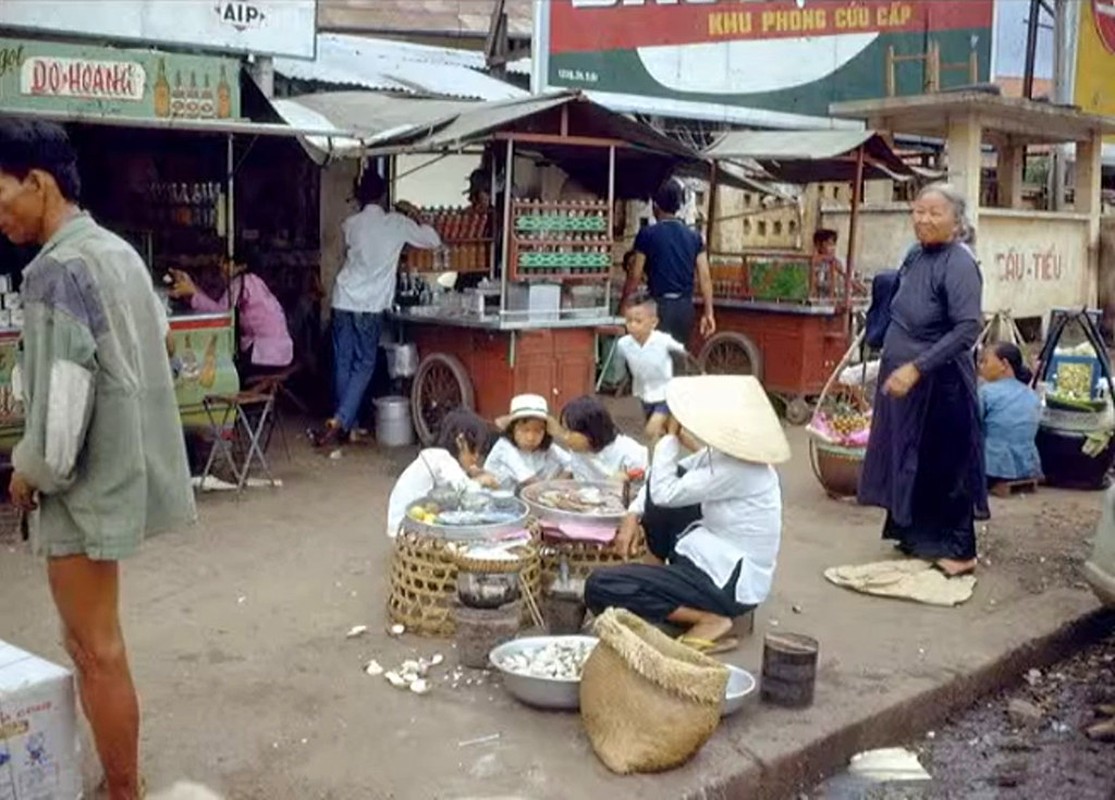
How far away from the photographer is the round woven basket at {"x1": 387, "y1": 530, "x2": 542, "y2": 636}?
523cm

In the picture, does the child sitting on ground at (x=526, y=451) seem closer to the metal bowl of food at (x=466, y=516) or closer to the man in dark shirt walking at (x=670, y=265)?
the metal bowl of food at (x=466, y=516)

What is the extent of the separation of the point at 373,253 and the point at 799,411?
411cm

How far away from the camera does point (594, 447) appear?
658cm

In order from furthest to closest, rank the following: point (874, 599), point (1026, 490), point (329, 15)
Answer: point (329, 15), point (1026, 490), point (874, 599)

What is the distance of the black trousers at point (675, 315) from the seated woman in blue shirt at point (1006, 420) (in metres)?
2.81

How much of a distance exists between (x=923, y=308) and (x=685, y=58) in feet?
28.2

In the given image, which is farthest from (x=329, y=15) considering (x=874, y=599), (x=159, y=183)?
(x=874, y=599)

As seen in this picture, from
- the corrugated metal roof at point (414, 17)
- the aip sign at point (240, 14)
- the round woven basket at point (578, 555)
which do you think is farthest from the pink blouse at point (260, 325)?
the corrugated metal roof at point (414, 17)

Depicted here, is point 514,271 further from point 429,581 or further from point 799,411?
point 429,581

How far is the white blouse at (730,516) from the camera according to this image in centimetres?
504

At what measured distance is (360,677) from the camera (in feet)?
16.1

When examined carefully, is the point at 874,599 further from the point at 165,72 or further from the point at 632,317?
the point at 165,72

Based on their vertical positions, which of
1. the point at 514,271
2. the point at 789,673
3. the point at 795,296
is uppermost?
the point at 514,271

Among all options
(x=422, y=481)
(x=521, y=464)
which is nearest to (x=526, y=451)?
(x=521, y=464)
